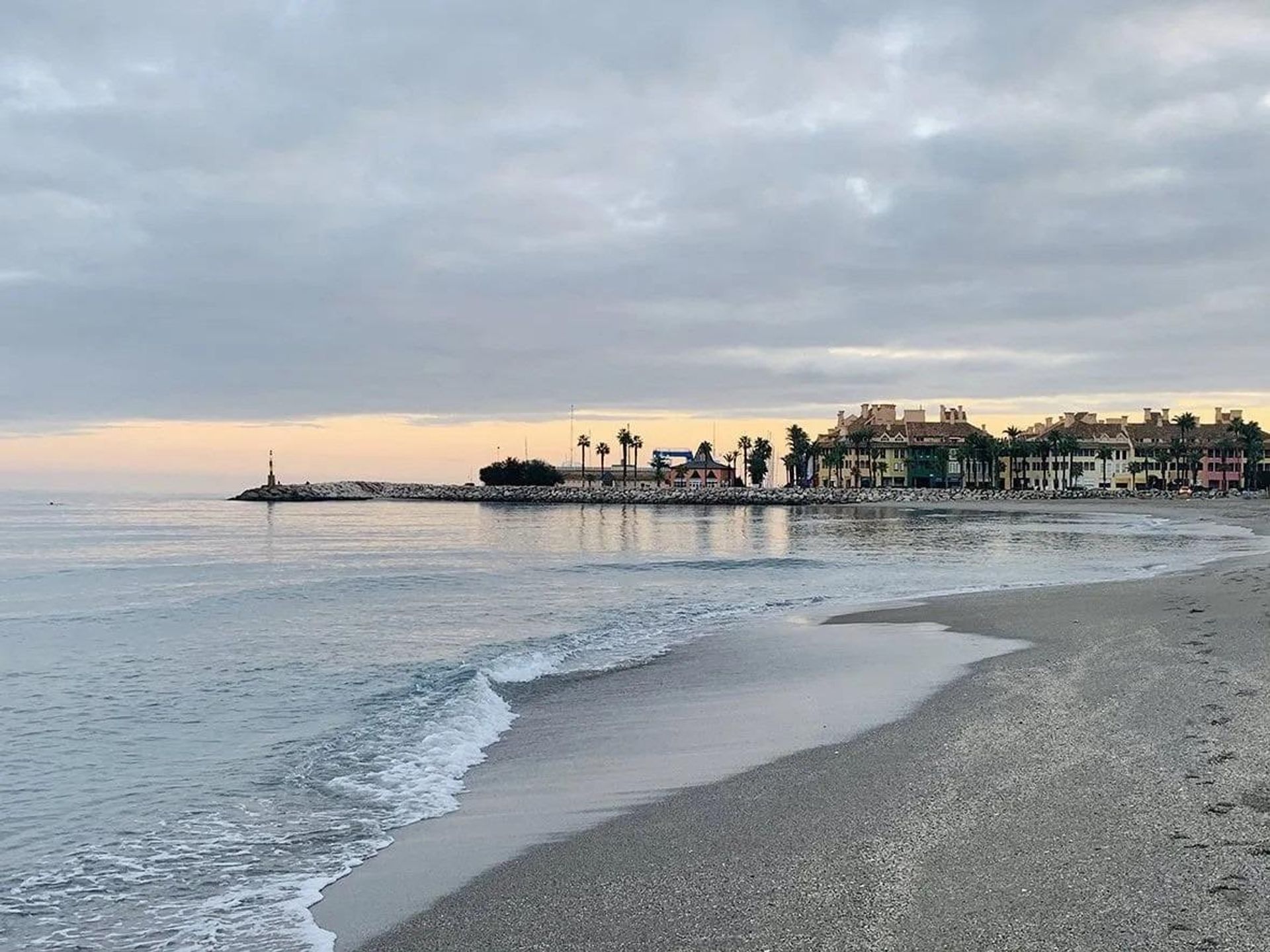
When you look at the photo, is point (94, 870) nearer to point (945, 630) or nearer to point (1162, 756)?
point (1162, 756)

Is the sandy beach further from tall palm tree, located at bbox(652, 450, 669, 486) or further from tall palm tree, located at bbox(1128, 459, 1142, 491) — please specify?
tall palm tree, located at bbox(652, 450, 669, 486)

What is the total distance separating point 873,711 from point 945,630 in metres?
7.60

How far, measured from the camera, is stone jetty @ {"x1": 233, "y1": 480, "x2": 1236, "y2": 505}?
13604cm

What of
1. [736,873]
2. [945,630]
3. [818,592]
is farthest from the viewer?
[818,592]

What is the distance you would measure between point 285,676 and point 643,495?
14089 centimetres

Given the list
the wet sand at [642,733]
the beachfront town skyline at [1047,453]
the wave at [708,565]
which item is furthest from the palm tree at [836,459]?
the wet sand at [642,733]

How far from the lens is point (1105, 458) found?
15138 cm

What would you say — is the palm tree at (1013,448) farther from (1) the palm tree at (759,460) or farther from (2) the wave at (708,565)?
(2) the wave at (708,565)

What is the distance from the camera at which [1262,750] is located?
820 cm

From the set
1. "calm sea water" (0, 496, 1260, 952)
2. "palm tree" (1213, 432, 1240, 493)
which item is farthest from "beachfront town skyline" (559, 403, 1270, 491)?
"calm sea water" (0, 496, 1260, 952)

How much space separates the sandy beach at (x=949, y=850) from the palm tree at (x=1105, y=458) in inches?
5992

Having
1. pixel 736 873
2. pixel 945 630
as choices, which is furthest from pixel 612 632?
pixel 736 873

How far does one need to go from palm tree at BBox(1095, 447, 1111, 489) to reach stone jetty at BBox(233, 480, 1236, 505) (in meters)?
8.72

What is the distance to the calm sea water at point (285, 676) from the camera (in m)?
7.09
